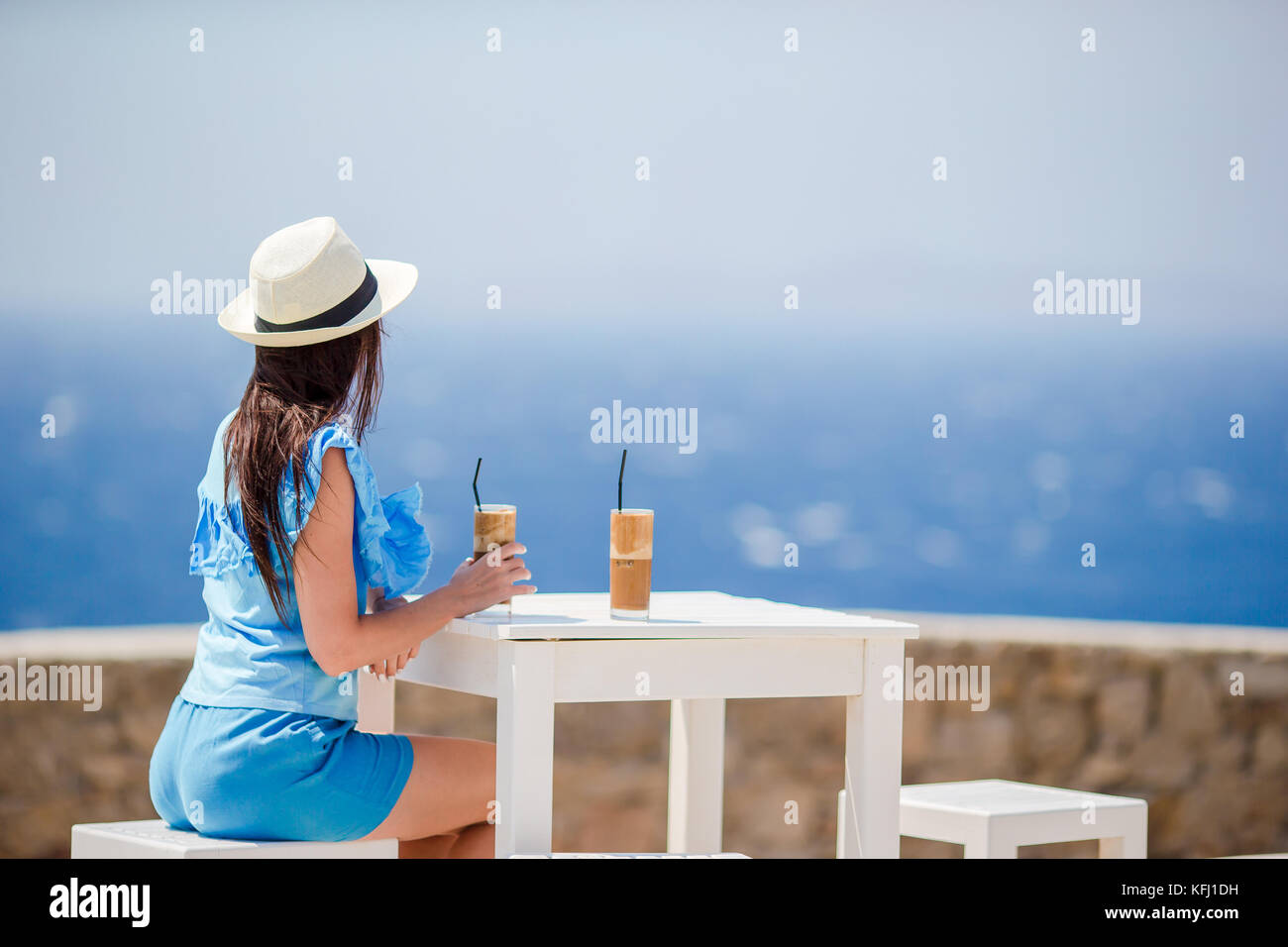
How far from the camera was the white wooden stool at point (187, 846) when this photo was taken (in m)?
1.88

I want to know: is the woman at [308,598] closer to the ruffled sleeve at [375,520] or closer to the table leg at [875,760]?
the ruffled sleeve at [375,520]

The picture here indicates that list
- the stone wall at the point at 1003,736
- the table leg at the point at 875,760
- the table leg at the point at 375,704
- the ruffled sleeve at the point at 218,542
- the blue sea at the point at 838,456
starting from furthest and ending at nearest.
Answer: the blue sea at the point at 838,456 → the stone wall at the point at 1003,736 → the table leg at the point at 375,704 → the table leg at the point at 875,760 → the ruffled sleeve at the point at 218,542

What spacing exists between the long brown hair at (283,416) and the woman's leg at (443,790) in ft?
0.92

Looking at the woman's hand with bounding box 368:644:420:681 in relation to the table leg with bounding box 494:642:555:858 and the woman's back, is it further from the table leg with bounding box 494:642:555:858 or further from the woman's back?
the table leg with bounding box 494:642:555:858

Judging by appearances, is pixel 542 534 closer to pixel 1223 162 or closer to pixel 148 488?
pixel 148 488

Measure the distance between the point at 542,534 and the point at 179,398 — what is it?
41.6 inches

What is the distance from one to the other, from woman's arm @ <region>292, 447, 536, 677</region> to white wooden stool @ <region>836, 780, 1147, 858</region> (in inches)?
31.4

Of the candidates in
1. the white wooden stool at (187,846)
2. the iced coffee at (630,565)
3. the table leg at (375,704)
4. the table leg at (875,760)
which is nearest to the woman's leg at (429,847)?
the white wooden stool at (187,846)

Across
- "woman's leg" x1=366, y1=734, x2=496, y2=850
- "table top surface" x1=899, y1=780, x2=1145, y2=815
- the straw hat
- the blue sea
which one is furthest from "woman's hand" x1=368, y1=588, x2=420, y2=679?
the blue sea

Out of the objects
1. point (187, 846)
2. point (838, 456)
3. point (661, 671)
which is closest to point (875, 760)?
point (661, 671)

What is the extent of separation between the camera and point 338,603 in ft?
6.27

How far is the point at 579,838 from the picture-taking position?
372 cm

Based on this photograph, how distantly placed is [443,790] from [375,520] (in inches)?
14.9
